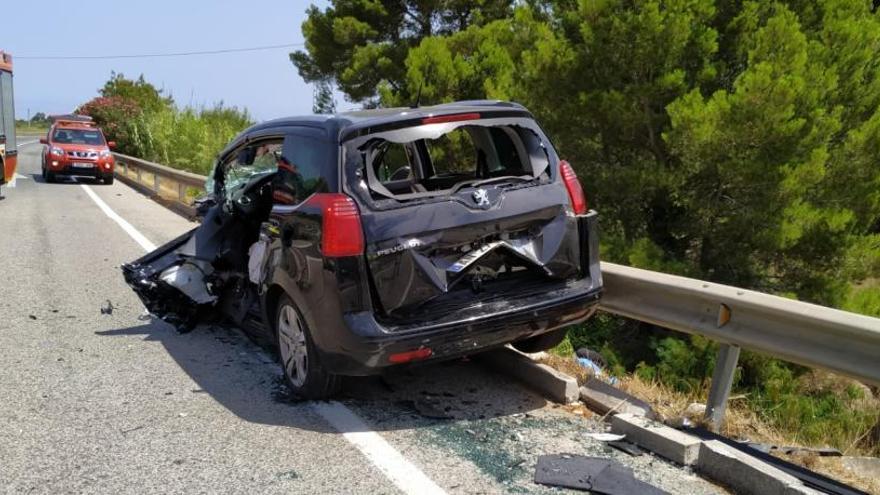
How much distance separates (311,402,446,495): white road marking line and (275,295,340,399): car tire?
0.42ft

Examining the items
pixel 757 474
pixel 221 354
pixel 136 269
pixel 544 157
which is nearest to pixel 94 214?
pixel 136 269

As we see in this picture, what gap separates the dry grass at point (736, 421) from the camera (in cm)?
388

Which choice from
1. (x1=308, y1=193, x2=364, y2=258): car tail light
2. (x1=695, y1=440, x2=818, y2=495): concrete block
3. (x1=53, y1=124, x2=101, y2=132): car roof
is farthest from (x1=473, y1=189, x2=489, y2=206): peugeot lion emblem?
(x1=53, y1=124, x2=101, y2=132): car roof

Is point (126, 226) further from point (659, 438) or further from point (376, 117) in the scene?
point (659, 438)

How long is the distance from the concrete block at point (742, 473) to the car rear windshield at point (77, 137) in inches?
975

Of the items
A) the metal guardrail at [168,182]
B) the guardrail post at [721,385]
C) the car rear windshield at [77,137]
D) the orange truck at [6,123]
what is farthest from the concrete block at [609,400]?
the car rear windshield at [77,137]

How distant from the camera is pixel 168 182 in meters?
23.1

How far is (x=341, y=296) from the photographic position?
167 inches

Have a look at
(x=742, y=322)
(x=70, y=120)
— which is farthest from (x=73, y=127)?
(x=742, y=322)

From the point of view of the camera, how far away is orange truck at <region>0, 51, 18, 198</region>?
1777cm

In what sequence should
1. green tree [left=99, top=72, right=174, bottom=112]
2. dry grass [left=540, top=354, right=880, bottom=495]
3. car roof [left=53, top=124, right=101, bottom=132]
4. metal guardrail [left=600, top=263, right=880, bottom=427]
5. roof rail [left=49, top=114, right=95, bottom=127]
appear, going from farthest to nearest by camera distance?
green tree [left=99, top=72, right=174, bottom=112] < roof rail [left=49, top=114, right=95, bottom=127] < car roof [left=53, top=124, right=101, bottom=132] < dry grass [left=540, top=354, right=880, bottom=495] < metal guardrail [left=600, top=263, right=880, bottom=427]

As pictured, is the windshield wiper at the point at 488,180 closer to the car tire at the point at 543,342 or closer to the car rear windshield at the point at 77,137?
the car tire at the point at 543,342

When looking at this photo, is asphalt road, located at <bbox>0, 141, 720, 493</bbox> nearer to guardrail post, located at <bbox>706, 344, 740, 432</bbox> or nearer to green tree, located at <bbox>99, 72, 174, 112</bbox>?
guardrail post, located at <bbox>706, 344, 740, 432</bbox>

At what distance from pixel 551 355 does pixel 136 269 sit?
3.69 meters
